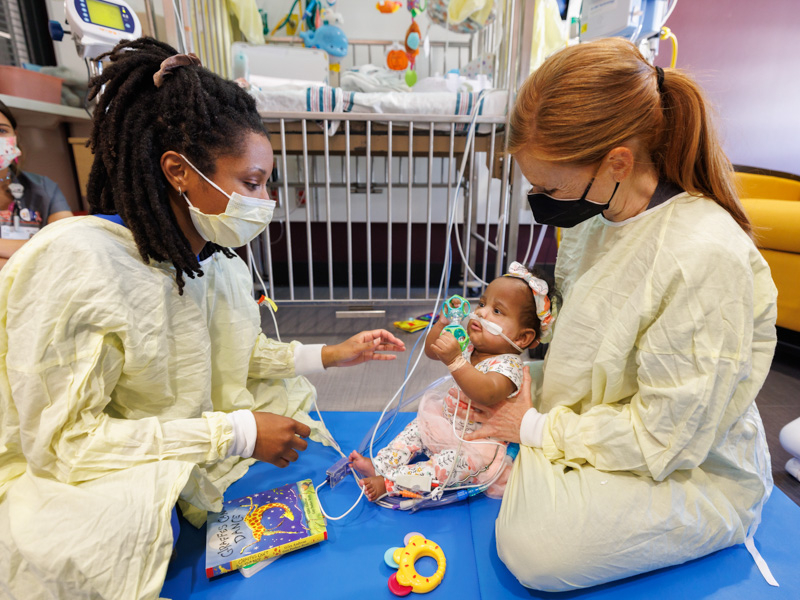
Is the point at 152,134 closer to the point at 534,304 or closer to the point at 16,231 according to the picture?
the point at 534,304

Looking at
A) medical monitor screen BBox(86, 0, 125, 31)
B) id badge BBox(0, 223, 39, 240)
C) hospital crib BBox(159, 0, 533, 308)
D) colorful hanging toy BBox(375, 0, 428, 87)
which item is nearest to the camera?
medical monitor screen BBox(86, 0, 125, 31)

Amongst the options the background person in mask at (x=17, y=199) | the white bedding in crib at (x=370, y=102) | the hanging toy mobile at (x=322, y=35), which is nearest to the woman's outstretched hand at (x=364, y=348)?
the white bedding in crib at (x=370, y=102)

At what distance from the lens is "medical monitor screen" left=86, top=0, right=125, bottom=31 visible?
1.67 m

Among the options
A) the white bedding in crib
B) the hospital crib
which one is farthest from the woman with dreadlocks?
the white bedding in crib

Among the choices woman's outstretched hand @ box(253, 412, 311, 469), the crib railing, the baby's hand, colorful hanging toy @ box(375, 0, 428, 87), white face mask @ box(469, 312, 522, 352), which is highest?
colorful hanging toy @ box(375, 0, 428, 87)

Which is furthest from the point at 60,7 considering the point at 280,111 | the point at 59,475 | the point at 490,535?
the point at 490,535

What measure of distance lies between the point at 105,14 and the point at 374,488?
1.90 meters

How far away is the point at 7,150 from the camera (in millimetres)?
1840

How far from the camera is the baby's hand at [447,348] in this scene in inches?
40.5

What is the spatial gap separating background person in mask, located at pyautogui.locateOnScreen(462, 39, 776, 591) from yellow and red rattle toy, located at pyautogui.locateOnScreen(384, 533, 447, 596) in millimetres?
139

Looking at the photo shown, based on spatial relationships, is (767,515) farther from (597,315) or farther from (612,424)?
(597,315)

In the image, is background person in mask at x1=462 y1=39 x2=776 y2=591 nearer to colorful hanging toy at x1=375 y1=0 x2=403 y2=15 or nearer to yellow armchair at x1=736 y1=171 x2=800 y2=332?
yellow armchair at x1=736 y1=171 x2=800 y2=332

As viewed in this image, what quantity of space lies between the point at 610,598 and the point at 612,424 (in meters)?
0.34

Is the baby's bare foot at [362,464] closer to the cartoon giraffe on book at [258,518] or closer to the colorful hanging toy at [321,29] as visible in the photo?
the cartoon giraffe on book at [258,518]
